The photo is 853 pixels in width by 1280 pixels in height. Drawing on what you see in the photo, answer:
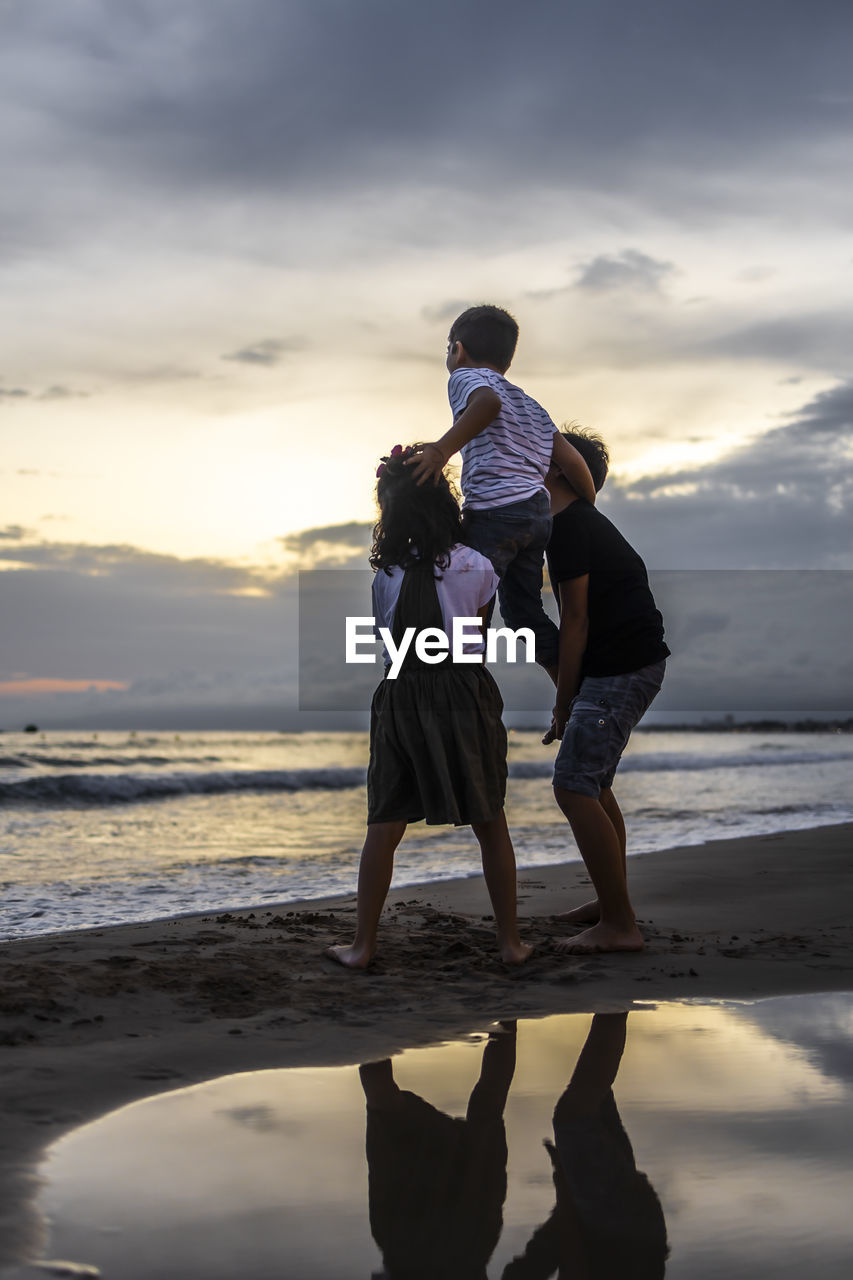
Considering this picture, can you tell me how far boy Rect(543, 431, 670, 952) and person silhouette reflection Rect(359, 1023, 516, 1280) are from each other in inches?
52.5

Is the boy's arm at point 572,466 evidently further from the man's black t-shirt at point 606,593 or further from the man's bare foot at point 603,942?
the man's bare foot at point 603,942

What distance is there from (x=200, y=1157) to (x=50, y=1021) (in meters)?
1.00

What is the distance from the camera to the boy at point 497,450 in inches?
128

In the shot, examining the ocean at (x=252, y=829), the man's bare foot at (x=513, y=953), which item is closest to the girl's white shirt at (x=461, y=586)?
the man's bare foot at (x=513, y=953)

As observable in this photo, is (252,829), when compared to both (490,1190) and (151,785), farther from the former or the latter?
(490,1190)

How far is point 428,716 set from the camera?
10.6 feet

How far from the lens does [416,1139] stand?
1925mm

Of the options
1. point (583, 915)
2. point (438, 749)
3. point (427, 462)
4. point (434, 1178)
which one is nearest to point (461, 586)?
point (427, 462)

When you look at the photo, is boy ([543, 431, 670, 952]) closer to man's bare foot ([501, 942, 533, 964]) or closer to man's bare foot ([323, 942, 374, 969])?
man's bare foot ([501, 942, 533, 964])

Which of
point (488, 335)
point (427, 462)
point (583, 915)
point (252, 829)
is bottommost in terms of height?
point (252, 829)

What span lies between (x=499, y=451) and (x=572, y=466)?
1.36 feet

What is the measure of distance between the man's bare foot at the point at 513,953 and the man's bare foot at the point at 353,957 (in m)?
0.44

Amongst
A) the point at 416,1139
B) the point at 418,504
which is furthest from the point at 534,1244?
the point at 418,504

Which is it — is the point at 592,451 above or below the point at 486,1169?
above
